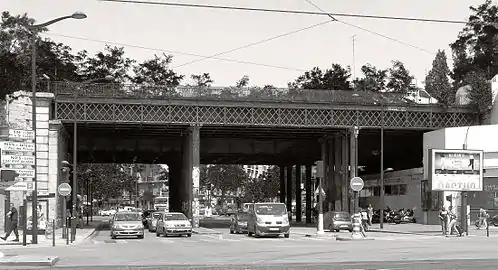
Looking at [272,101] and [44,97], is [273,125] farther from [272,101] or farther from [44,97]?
[44,97]

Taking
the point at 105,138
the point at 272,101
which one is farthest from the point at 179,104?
the point at 105,138

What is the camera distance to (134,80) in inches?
3506

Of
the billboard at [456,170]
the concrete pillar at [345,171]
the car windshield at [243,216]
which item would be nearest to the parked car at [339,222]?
the car windshield at [243,216]

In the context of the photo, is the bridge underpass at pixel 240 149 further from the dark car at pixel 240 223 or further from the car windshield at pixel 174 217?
the car windshield at pixel 174 217

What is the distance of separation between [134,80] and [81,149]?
13.2 metres

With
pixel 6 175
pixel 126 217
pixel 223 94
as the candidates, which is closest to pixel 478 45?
pixel 223 94

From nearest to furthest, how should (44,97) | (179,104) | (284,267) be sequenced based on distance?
(284,267) → (44,97) → (179,104)

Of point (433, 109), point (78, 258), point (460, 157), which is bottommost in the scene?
point (78, 258)

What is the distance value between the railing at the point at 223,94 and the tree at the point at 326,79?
28420 millimetres

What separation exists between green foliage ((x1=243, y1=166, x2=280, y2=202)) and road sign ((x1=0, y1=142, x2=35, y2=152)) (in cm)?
10398

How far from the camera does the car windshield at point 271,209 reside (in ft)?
145

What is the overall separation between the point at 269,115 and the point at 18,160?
1292 inches

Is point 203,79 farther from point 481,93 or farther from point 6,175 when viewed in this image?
point 6,175

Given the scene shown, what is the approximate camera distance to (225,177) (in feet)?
467
